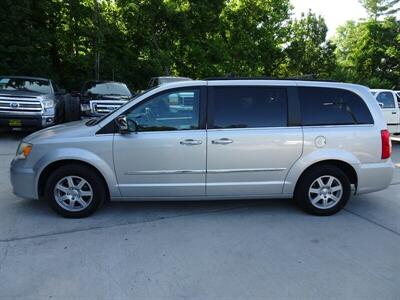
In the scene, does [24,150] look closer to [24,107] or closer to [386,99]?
[24,107]

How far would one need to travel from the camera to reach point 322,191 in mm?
4984

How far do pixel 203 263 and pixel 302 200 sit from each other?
1.90 metres

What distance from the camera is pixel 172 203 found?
5387mm

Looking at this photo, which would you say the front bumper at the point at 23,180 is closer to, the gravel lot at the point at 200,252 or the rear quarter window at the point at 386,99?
the gravel lot at the point at 200,252

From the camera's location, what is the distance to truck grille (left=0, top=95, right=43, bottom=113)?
10.5 meters

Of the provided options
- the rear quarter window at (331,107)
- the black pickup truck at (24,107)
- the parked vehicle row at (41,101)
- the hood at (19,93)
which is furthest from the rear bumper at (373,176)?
the hood at (19,93)

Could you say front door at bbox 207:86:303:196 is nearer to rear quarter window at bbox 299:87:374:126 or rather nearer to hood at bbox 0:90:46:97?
rear quarter window at bbox 299:87:374:126

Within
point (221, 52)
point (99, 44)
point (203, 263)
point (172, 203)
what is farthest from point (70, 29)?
point (203, 263)

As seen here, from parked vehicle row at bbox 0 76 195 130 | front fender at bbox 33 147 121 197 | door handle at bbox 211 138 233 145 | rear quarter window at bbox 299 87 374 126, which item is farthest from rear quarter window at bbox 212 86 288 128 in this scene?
parked vehicle row at bbox 0 76 195 130

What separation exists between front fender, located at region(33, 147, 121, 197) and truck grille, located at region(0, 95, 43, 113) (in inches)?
260

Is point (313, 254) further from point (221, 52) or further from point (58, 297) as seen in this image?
point (221, 52)

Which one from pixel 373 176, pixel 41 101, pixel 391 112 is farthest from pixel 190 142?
pixel 391 112

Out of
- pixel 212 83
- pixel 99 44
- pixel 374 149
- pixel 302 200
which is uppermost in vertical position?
pixel 99 44

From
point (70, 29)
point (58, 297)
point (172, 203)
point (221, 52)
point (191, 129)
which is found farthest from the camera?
point (221, 52)
